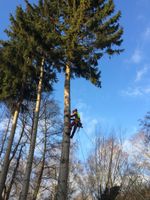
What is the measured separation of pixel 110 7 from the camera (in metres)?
13.6

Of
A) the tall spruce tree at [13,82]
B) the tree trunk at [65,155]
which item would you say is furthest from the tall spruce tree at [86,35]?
the tall spruce tree at [13,82]

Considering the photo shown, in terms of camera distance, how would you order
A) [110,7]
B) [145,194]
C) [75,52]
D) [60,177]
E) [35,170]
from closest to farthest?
[60,177] < [75,52] < [110,7] < [145,194] < [35,170]

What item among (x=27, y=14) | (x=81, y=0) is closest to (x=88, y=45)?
(x=81, y=0)

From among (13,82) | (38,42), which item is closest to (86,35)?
(38,42)

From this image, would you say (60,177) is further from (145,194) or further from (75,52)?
(145,194)

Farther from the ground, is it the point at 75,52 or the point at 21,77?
the point at 21,77

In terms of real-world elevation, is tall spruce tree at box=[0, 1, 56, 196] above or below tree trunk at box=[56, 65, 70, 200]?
above

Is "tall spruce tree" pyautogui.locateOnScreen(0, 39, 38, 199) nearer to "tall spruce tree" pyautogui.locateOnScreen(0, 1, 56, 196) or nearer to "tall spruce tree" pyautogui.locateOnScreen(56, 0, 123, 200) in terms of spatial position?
"tall spruce tree" pyautogui.locateOnScreen(0, 1, 56, 196)

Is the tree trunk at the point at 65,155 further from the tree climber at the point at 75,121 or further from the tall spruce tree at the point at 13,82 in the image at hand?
the tall spruce tree at the point at 13,82

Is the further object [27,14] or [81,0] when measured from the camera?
[27,14]

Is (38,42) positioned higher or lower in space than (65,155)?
higher

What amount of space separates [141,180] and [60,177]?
1320 cm

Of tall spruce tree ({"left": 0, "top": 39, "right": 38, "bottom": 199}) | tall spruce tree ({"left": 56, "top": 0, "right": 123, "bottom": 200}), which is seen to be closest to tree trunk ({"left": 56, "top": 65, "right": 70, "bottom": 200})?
tall spruce tree ({"left": 56, "top": 0, "right": 123, "bottom": 200})

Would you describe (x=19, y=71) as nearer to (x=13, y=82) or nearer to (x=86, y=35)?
(x=13, y=82)
